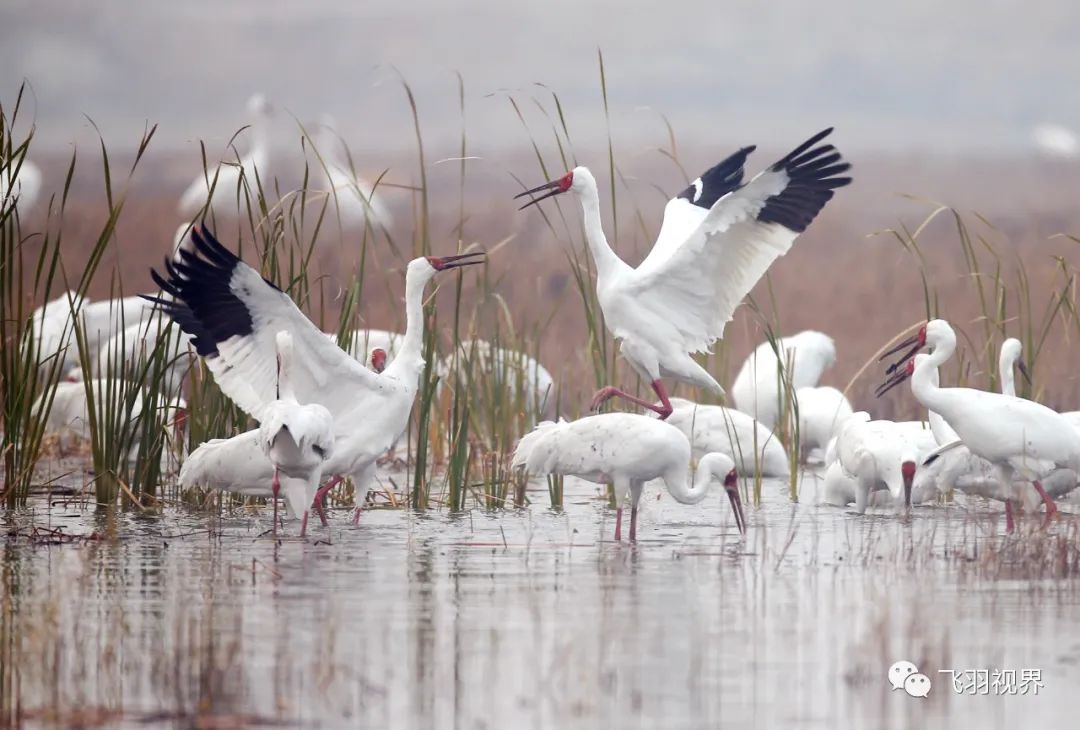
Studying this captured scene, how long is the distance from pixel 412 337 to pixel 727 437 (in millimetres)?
2778

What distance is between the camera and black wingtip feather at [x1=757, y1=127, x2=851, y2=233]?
32.6 feet

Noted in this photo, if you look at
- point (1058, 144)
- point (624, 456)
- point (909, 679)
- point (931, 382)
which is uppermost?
point (1058, 144)

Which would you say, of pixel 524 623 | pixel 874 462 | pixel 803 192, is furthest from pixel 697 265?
pixel 524 623

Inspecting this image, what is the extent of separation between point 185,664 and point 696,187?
698 cm

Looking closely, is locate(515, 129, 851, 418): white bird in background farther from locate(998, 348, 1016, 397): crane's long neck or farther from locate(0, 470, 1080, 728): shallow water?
locate(0, 470, 1080, 728): shallow water

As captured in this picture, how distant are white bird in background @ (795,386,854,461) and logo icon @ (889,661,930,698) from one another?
646cm

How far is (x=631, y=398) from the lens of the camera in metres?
10.5

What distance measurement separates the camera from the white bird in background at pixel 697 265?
9922 millimetres

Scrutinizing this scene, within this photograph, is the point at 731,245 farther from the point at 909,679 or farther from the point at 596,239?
the point at 909,679

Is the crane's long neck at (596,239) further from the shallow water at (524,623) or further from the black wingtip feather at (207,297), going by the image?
the black wingtip feather at (207,297)

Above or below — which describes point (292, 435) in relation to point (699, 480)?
above

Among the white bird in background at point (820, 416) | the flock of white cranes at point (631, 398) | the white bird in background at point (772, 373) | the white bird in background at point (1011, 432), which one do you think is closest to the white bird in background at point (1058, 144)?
the white bird in background at point (772, 373)

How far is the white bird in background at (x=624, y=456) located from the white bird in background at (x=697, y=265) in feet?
3.61

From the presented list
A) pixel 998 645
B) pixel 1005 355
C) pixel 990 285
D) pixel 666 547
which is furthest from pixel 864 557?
pixel 990 285
